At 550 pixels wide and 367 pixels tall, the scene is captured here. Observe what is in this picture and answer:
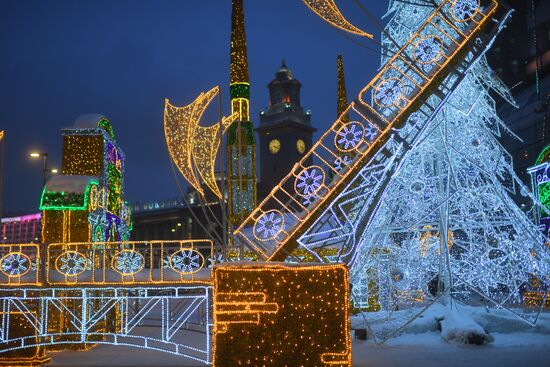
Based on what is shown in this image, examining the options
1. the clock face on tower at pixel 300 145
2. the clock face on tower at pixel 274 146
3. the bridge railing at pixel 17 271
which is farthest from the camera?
the clock face on tower at pixel 300 145

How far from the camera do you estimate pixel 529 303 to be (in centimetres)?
2373

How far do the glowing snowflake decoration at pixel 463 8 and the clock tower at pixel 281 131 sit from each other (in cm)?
6053

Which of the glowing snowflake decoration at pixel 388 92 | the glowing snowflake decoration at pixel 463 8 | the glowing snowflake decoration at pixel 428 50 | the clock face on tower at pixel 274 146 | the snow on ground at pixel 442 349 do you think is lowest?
the snow on ground at pixel 442 349

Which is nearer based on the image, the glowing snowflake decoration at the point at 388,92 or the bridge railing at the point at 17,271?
the glowing snowflake decoration at the point at 388,92

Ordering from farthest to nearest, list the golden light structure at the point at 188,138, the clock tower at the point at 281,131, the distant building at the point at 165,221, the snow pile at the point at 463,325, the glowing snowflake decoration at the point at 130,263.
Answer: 1. the distant building at the point at 165,221
2. the clock tower at the point at 281,131
3. the snow pile at the point at 463,325
4. the golden light structure at the point at 188,138
5. the glowing snowflake decoration at the point at 130,263

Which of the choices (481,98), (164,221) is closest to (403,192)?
(481,98)

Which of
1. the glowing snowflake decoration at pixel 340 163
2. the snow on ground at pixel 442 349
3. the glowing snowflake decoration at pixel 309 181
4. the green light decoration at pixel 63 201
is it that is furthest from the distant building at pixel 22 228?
the glowing snowflake decoration at pixel 340 163

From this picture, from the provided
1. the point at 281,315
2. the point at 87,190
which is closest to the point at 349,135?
the point at 281,315

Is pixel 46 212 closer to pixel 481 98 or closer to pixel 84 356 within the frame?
pixel 84 356

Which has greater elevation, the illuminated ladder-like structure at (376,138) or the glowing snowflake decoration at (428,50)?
the glowing snowflake decoration at (428,50)

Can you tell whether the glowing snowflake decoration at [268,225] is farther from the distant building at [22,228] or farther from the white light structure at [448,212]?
the distant building at [22,228]

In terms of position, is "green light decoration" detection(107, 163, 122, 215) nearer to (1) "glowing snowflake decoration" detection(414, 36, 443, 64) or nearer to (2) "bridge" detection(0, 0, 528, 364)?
(2) "bridge" detection(0, 0, 528, 364)

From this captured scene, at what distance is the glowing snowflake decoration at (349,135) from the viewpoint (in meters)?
12.8

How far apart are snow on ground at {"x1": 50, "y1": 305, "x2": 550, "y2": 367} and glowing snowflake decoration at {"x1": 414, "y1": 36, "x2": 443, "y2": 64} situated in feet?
23.9
